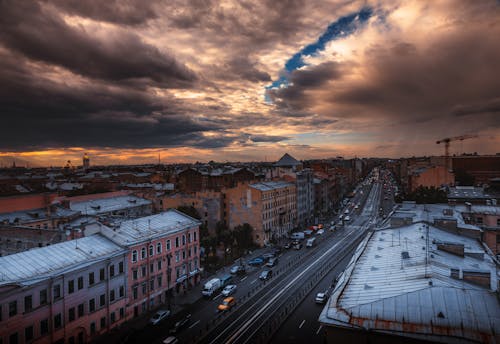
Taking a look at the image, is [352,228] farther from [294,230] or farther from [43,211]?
[43,211]

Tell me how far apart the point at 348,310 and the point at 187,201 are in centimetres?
5207

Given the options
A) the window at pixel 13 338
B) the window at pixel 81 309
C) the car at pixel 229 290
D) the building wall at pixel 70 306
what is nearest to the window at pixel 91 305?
the building wall at pixel 70 306

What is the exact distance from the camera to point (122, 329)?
101 ft

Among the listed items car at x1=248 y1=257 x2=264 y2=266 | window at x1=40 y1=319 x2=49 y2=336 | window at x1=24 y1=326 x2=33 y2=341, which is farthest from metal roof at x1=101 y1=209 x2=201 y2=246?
car at x1=248 y1=257 x2=264 y2=266

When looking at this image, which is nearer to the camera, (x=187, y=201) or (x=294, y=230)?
(x=187, y=201)

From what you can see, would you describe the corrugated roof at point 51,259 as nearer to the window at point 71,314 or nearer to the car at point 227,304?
the window at point 71,314

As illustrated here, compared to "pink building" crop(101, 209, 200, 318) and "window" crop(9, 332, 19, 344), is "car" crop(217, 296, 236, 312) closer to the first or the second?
"pink building" crop(101, 209, 200, 318)

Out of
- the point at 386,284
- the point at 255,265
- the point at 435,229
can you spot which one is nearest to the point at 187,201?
the point at 255,265

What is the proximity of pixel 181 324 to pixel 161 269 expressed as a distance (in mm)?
8292

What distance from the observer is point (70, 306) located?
1045 inches

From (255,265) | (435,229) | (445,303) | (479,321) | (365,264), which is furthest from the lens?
(255,265)

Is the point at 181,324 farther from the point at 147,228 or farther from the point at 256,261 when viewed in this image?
the point at 256,261

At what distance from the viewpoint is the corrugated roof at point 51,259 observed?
24.2m

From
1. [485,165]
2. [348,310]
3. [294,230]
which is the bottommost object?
[294,230]
